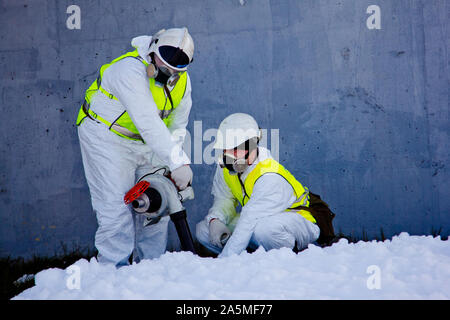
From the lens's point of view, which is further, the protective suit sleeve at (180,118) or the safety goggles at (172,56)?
the protective suit sleeve at (180,118)

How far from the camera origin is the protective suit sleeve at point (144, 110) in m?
2.19

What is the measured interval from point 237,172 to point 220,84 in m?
1.08

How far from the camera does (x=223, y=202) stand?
273cm

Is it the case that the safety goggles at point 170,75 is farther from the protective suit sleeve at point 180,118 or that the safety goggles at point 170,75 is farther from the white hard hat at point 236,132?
the white hard hat at point 236,132

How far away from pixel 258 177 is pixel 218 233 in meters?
0.40

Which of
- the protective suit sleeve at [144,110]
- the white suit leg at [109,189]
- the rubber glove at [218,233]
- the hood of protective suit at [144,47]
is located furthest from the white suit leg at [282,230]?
the hood of protective suit at [144,47]

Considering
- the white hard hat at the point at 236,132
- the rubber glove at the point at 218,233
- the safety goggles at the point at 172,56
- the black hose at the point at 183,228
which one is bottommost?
the rubber glove at the point at 218,233

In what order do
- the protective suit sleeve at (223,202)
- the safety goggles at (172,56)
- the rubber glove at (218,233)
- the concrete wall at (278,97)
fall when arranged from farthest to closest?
1. the concrete wall at (278,97)
2. the protective suit sleeve at (223,202)
3. the rubber glove at (218,233)
4. the safety goggles at (172,56)

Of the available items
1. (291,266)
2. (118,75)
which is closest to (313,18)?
(118,75)

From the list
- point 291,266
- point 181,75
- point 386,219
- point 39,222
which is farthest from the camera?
point 39,222

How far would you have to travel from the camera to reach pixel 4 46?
11.7 feet

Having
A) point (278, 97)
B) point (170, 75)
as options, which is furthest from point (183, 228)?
point (278, 97)

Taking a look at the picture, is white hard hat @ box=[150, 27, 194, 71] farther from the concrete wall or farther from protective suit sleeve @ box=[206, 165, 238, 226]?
the concrete wall
